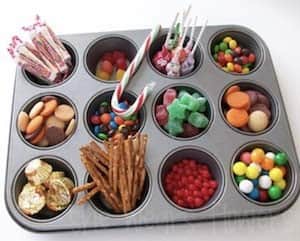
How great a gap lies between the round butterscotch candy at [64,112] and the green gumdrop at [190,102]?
0.22 meters

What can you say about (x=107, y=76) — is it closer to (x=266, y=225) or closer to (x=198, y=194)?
(x=198, y=194)

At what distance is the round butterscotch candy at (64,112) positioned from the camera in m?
1.01

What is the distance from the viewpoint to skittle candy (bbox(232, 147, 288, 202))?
3.10ft

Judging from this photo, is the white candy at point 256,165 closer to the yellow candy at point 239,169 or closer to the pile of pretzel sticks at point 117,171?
the yellow candy at point 239,169

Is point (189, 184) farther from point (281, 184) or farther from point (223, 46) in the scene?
point (223, 46)

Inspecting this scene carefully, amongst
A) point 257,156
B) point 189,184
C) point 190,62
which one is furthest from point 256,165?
point 190,62

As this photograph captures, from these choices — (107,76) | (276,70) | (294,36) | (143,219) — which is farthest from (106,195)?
(294,36)

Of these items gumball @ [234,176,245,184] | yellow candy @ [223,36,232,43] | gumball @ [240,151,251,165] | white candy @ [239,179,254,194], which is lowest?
white candy @ [239,179,254,194]

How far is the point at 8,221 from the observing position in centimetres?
96

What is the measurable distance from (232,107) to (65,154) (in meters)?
0.35

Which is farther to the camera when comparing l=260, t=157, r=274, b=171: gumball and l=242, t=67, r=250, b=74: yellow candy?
l=242, t=67, r=250, b=74: yellow candy

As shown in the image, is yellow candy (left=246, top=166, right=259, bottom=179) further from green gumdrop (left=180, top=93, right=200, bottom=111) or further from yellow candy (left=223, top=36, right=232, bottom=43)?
yellow candy (left=223, top=36, right=232, bottom=43)

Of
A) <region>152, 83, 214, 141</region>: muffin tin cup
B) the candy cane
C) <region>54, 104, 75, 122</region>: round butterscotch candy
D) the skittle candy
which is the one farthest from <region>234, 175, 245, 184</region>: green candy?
<region>54, 104, 75, 122</region>: round butterscotch candy

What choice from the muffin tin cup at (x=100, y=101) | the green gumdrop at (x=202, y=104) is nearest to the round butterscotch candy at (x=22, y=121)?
the muffin tin cup at (x=100, y=101)
